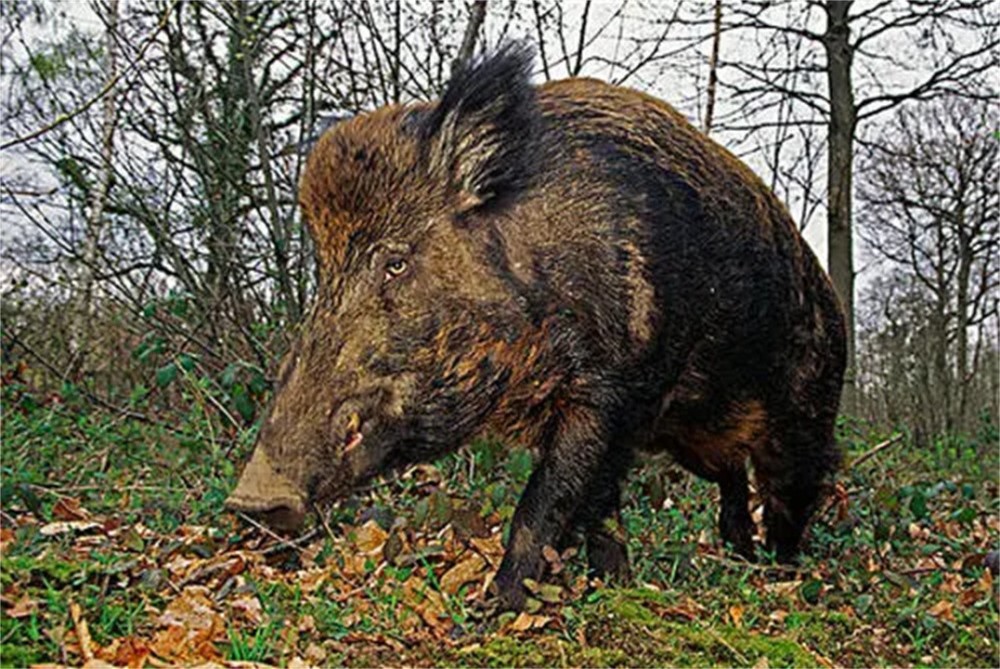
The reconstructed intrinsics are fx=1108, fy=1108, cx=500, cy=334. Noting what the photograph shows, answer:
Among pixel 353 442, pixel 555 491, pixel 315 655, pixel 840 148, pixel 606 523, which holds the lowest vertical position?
pixel 315 655

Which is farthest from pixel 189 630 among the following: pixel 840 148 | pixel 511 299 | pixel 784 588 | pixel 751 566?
pixel 840 148

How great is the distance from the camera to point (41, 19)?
9477 millimetres

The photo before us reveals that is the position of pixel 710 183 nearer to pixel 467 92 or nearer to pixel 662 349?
pixel 662 349

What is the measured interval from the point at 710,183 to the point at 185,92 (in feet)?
15.7

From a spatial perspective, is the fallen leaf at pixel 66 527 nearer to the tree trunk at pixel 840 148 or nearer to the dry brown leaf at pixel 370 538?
the dry brown leaf at pixel 370 538

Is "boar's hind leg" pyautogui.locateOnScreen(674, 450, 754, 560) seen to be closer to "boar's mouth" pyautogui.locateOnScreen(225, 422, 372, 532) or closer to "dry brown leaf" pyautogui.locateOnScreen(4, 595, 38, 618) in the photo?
"boar's mouth" pyautogui.locateOnScreen(225, 422, 372, 532)

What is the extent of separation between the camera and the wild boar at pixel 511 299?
3.34 metres

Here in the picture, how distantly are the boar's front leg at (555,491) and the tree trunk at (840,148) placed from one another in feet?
33.8

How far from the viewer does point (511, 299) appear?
3525 mm

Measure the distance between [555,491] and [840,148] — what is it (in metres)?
11.7

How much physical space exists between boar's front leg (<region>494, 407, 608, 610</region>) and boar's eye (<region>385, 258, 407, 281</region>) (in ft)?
2.38

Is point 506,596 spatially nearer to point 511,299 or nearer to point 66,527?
point 511,299

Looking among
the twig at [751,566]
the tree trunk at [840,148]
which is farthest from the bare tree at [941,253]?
the twig at [751,566]

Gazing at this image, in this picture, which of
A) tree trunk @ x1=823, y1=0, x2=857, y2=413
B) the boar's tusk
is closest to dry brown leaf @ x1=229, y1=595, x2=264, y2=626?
the boar's tusk
